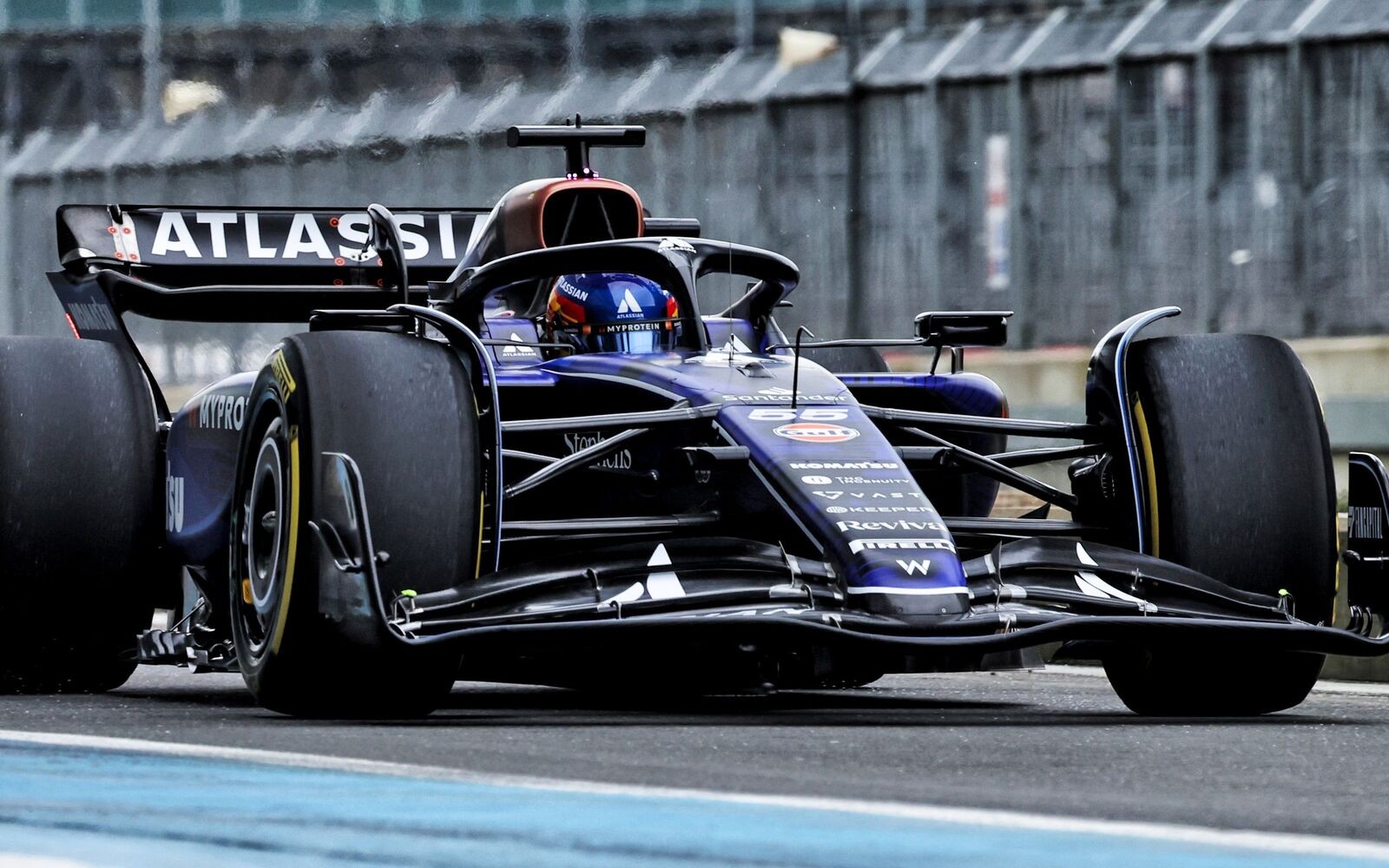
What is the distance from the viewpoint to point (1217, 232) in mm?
19109

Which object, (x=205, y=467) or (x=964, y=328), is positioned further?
(x=964, y=328)

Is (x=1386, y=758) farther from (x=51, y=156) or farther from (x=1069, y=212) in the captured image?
(x=51, y=156)

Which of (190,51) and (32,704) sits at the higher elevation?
(190,51)

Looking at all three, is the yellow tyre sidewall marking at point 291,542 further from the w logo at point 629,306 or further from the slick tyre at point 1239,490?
the slick tyre at point 1239,490

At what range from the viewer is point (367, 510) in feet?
21.9

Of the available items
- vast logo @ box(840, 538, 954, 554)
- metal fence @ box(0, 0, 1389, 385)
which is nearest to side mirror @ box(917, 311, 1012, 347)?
vast logo @ box(840, 538, 954, 554)

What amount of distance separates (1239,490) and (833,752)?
2063mm

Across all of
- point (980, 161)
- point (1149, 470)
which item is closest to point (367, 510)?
point (1149, 470)

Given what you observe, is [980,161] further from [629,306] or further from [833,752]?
[833,752]

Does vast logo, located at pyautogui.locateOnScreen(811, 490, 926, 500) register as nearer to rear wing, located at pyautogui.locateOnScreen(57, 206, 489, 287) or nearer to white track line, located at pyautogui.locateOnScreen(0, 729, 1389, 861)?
white track line, located at pyautogui.locateOnScreen(0, 729, 1389, 861)

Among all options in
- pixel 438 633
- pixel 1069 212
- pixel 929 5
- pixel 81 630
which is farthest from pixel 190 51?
pixel 438 633

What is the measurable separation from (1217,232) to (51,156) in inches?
405

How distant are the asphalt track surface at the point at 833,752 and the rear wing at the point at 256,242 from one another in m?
2.29

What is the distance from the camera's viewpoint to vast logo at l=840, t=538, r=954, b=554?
658 cm
